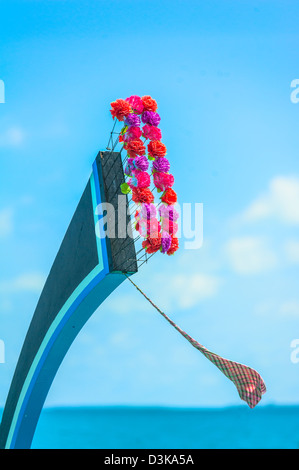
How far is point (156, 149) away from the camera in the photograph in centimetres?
658

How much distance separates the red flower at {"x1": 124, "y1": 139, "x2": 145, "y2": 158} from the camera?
21.6ft

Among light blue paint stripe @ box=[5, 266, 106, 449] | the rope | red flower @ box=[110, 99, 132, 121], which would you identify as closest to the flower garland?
red flower @ box=[110, 99, 132, 121]

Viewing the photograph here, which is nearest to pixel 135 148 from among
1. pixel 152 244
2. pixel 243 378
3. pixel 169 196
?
pixel 169 196

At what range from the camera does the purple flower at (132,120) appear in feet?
21.7

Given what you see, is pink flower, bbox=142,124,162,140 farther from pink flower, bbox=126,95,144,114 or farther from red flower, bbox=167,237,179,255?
red flower, bbox=167,237,179,255

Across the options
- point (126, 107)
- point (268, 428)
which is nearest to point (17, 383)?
point (126, 107)

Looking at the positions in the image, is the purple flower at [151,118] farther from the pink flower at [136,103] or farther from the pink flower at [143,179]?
the pink flower at [143,179]

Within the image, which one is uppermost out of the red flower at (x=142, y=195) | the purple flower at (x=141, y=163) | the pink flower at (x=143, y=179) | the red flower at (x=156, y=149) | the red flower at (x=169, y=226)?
the red flower at (x=156, y=149)

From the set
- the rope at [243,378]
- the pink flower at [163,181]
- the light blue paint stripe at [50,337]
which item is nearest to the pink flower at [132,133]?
the pink flower at [163,181]

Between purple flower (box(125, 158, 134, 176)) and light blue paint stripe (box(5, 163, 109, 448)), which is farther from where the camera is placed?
light blue paint stripe (box(5, 163, 109, 448))

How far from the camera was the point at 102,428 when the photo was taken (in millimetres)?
16797

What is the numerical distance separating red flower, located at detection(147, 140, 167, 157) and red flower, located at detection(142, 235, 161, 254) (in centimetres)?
81

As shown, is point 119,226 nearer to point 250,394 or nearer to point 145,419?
point 250,394
